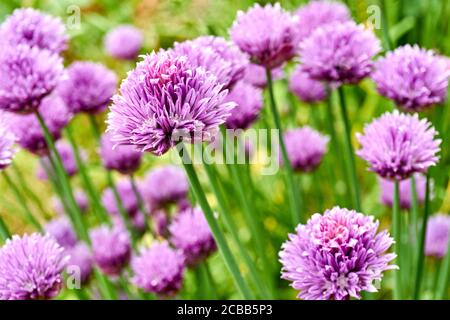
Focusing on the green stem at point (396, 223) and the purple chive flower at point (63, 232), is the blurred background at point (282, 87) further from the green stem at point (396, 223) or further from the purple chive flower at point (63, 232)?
the green stem at point (396, 223)

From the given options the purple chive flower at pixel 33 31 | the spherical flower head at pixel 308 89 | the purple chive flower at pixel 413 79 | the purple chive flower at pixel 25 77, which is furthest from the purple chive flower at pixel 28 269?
the spherical flower head at pixel 308 89

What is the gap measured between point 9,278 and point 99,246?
0.29 m

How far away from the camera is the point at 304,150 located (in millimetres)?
969

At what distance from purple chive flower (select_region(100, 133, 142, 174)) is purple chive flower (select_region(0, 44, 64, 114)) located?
215 mm

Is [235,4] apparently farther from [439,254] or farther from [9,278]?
[9,278]

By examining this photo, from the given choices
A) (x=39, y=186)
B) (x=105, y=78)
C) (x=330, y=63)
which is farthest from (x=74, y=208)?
(x=39, y=186)

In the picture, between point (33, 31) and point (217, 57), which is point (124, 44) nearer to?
point (33, 31)

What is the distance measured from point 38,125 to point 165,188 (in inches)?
9.7

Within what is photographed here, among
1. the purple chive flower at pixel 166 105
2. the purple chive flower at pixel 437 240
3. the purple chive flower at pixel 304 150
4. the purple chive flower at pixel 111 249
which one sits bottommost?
the purple chive flower at pixel 437 240

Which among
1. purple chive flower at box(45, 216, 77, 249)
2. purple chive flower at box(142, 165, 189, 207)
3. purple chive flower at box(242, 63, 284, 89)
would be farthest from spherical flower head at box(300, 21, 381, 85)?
purple chive flower at box(45, 216, 77, 249)

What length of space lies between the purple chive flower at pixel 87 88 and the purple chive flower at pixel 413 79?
0.37m

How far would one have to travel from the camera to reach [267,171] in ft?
4.19

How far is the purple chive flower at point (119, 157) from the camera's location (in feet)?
3.23

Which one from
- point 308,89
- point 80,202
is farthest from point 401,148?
point 80,202
